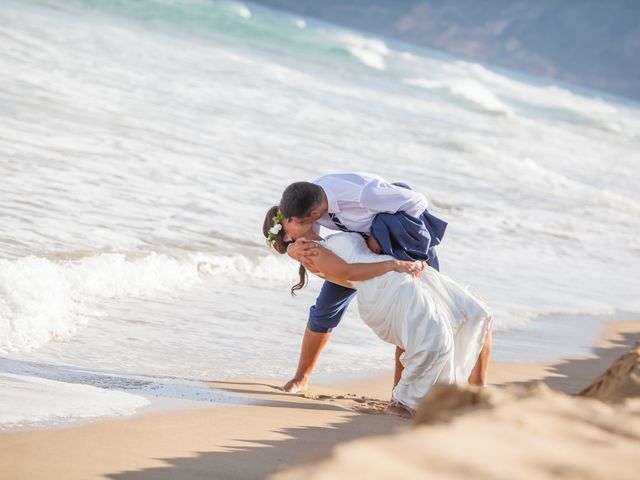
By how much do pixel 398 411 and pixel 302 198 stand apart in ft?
3.45

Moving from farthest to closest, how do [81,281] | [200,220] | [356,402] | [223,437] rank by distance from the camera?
[200,220] → [81,281] → [356,402] → [223,437]

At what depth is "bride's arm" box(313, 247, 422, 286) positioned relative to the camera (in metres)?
4.48

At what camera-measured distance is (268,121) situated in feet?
50.7

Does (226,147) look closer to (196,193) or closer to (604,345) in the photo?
(196,193)

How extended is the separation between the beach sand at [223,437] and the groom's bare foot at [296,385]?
0.05 meters

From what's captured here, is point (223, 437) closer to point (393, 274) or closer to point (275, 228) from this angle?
point (393, 274)

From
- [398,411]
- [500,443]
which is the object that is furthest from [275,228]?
[500,443]

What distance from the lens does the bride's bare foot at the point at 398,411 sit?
172 inches

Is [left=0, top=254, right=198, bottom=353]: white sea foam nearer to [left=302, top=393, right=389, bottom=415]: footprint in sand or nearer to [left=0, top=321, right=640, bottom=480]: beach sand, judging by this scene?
[left=0, top=321, right=640, bottom=480]: beach sand

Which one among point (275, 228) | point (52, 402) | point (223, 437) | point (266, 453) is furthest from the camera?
point (275, 228)

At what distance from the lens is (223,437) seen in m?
3.58

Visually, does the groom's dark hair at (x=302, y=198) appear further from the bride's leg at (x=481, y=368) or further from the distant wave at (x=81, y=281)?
the distant wave at (x=81, y=281)

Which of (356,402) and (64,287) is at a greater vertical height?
(64,287)

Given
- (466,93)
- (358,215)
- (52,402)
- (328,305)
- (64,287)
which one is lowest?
(52,402)
